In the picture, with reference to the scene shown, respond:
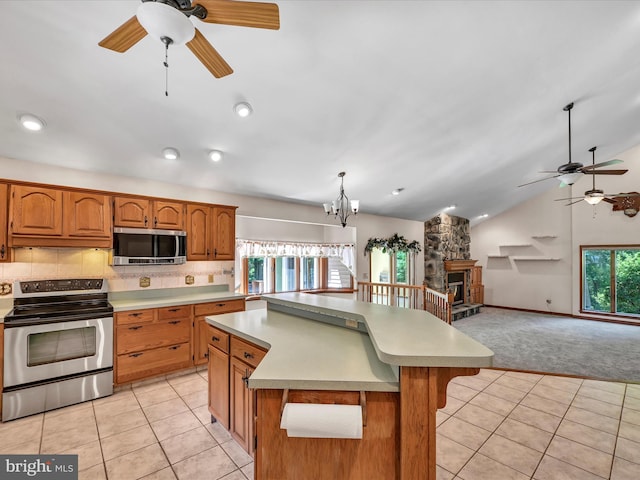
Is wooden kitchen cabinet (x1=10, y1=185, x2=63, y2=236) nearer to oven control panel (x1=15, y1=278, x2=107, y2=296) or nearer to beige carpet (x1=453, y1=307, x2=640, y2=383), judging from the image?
oven control panel (x1=15, y1=278, x2=107, y2=296)

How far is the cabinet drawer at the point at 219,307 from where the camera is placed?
373 centimetres

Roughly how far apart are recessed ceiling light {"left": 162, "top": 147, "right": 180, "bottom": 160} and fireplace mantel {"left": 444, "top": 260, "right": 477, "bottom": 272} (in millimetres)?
6868

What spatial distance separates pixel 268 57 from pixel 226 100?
612mm

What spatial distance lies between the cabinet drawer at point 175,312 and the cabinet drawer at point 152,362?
13.6 inches

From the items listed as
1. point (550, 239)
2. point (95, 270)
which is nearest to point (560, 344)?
point (550, 239)

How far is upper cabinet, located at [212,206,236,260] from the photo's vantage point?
4.15m

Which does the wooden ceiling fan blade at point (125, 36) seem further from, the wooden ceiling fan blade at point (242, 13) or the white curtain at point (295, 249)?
the white curtain at point (295, 249)

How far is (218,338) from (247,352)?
469 millimetres

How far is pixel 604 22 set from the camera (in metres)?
2.56

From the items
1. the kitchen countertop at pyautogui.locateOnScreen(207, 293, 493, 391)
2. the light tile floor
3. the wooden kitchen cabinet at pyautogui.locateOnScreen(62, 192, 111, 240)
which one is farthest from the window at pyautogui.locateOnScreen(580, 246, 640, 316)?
the wooden kitchen cabinet at pyautogui.locateOnScreen(62, 192, 111, 240)

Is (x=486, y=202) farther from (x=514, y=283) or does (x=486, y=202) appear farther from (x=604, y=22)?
(x=604, y=22)

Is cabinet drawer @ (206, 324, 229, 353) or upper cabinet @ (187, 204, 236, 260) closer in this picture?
cabinet drawer @ (206, 324, 229, 353)

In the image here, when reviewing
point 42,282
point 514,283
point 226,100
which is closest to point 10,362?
point 42,282

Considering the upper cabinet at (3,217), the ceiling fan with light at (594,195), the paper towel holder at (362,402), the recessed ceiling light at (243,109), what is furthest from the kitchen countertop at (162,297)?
the ceiling fan with light at (594,195)
